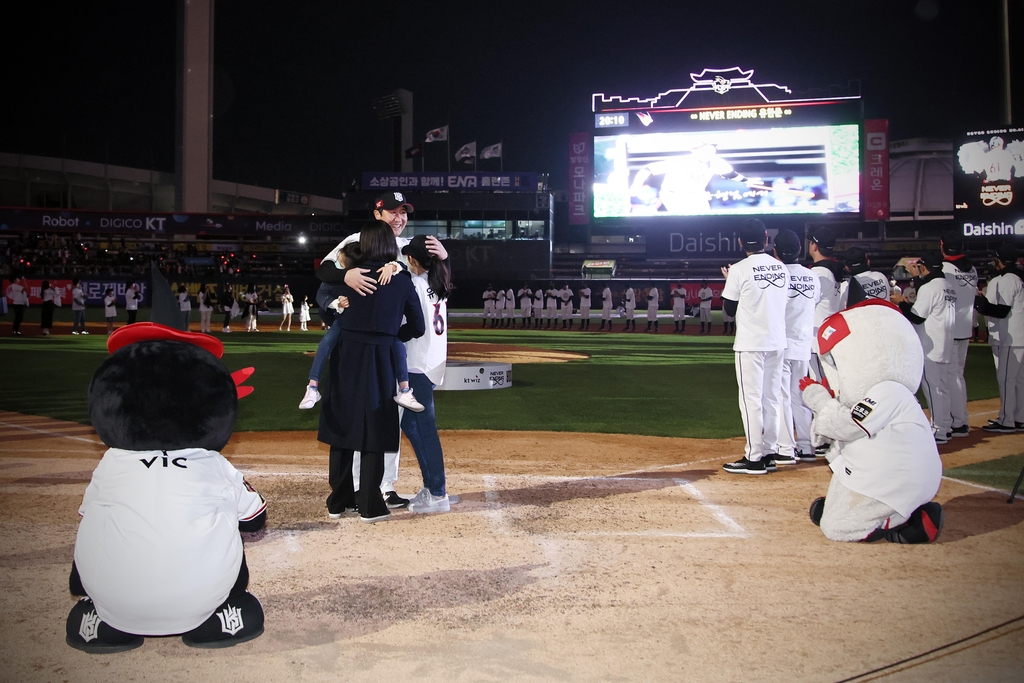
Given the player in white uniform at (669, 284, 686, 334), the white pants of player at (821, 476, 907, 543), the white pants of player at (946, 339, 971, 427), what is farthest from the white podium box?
the player in white uniform at (669, 284, 686, 334)

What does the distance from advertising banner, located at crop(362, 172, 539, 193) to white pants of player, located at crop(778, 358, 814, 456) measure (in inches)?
1709

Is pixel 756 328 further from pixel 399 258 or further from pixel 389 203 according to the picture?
pixel 389 203

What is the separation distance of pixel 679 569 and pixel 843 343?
1.76m

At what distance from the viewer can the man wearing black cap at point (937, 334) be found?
8.91m

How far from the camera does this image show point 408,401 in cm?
509

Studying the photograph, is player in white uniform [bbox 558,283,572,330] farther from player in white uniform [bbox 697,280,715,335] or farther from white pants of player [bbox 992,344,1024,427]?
white pants of player [bbox 992,344,1024,427]

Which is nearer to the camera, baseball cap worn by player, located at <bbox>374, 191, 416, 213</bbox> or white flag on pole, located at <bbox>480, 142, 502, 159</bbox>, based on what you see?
baseball cap worn by player, located at <bbox>374, 191, 416, 213</bbox>

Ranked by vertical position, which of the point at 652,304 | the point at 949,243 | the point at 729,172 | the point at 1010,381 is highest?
the point at 729,172

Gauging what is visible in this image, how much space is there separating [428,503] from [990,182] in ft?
99.5

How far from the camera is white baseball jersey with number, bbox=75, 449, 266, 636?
3033 mm

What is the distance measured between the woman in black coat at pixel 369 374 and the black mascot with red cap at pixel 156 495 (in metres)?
1.77

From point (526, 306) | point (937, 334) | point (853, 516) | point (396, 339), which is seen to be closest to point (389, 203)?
point (396, 339)

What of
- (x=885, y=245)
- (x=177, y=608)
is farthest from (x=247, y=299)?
(x=885, y=245)

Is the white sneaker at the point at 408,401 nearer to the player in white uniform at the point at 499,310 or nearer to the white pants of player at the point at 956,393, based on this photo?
the white pants of player at the point at 956,393
